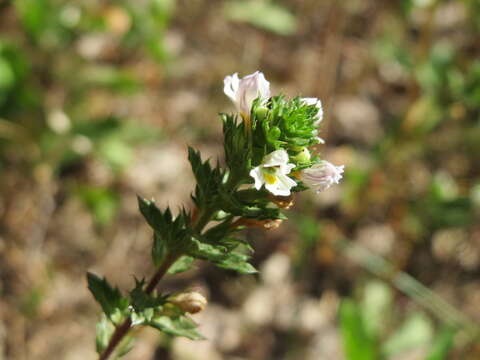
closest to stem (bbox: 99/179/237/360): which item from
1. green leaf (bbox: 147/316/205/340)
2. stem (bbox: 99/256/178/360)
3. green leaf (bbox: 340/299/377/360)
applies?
stem (bbox: 99/256/178/360)

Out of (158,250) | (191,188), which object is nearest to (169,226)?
(158,250)

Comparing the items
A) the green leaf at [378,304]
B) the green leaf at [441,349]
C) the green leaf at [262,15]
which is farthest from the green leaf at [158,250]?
the green leaf at [262,15]

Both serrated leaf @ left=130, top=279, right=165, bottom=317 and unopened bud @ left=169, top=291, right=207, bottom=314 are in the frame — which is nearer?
serrated leaf @ left=130, top=279, right=165, bottom=317

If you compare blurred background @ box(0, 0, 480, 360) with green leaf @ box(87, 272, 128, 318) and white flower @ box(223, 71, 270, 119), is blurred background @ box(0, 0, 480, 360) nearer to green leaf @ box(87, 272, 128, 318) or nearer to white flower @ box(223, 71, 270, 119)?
green leaf @ box(87, 272, 128, 318)

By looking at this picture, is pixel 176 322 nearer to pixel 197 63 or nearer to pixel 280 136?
pixel 280 136

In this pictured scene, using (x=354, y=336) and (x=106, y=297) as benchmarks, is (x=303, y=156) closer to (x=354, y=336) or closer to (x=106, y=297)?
(x=106, y=297)

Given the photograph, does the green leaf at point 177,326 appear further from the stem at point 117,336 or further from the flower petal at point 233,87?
the flower petal at point 233,87
